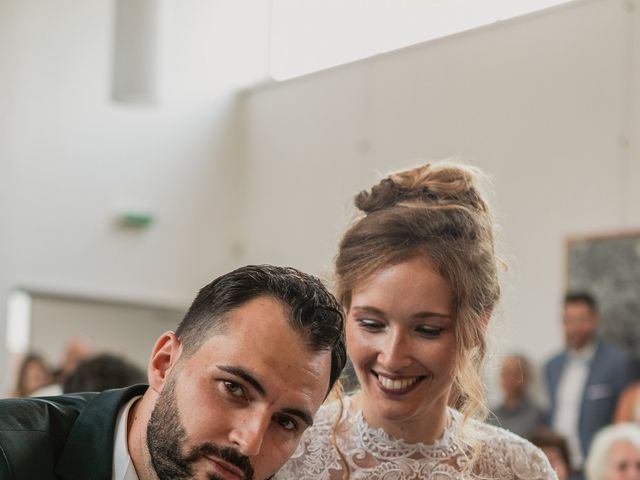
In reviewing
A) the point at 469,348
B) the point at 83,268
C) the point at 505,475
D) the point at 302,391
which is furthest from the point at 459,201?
the point at 83,268

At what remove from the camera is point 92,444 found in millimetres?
2602

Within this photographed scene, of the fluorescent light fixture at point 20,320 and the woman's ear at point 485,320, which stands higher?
the woman's ear at point 485,320

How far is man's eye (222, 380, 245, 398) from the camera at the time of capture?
2461 mm

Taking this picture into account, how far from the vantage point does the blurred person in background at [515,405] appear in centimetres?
932

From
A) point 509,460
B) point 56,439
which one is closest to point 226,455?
point 56,439

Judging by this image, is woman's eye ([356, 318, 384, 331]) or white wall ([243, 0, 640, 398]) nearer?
woman's eye ([356, 318, 384, 331])

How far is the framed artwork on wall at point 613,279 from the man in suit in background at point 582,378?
25 cm

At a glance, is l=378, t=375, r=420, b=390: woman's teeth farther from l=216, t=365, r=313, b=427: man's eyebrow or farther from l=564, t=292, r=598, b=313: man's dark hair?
l=564, t=292, r=598, b=313: man's dark hair

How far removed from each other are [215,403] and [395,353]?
0.88 metres

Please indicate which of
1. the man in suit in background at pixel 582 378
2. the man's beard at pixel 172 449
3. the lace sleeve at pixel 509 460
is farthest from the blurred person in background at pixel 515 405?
the man's beard at pixel 172 449

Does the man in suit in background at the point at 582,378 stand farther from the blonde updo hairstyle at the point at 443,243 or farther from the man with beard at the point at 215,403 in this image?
the man with beard at the point at 215,403

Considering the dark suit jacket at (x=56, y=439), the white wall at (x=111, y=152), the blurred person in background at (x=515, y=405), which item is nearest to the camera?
the dark suit jacket at (x=56, y=439)

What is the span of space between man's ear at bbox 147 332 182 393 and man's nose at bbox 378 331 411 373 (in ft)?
2.51

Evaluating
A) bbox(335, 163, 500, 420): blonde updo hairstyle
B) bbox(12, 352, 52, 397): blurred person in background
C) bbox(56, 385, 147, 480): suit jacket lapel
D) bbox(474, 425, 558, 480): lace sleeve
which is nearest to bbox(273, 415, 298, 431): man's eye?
bbox(56, 385, 147, 480): suit jacket lapel
